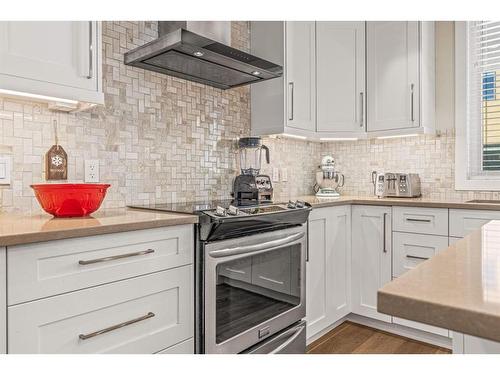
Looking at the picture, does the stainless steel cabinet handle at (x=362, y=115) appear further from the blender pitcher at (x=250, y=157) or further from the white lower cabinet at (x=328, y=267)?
the blender pitcher at (x=250, y=157)

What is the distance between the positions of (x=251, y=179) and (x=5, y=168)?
4.29 feet

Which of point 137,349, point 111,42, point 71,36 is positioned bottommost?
point 137,349

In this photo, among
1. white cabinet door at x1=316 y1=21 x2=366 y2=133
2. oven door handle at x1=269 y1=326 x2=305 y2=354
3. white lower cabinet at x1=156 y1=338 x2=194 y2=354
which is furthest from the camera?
white cabinet door at x1=316 y1=21 x2=366 y2=133

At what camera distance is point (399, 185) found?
9.43ft

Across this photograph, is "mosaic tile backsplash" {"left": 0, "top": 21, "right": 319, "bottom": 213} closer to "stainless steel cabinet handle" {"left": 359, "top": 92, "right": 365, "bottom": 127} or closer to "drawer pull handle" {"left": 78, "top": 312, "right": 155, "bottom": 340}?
"drawer pull handle" {"left": 78, "top": 312, "right": 155, "bottom": 340}

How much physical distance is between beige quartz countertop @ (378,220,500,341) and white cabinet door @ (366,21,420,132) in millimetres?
2314

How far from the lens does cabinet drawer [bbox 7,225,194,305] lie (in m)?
1.14

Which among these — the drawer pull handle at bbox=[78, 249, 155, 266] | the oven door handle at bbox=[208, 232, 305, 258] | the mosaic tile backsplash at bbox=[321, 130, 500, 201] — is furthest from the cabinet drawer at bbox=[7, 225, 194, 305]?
the mosaic tile backsplash at bbox=[321, 130, 500, 201]

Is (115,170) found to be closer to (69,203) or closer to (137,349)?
(69,203)

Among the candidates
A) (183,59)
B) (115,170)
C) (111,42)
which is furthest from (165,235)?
(111,42)

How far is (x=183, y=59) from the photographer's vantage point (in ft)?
6.72

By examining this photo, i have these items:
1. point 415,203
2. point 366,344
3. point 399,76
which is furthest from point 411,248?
point 399,76

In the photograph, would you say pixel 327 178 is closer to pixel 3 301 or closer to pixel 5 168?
pixel 5 168

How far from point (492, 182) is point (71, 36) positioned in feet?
9.07
